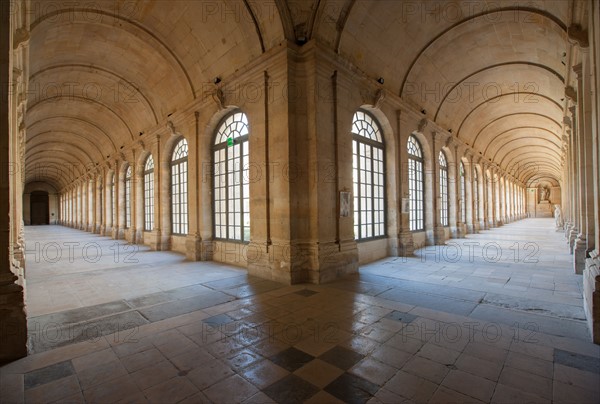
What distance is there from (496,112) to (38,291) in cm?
2123

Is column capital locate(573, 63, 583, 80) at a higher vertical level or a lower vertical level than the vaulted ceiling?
lower

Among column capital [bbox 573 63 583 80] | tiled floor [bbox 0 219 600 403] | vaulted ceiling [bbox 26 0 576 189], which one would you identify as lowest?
tiled floor [bbox 0 219 600 403]

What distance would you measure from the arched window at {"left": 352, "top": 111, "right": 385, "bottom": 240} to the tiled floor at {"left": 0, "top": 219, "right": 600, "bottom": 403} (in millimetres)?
2609

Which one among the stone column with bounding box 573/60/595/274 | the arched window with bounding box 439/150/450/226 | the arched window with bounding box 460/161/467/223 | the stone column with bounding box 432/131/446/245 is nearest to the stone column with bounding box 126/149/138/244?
the stone column with bounding box 432/131/446/245

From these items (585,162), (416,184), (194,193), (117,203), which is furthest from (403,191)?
(117,203)

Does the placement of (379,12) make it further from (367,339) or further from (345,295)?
(367,339)

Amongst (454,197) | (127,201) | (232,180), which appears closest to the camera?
(232,180)

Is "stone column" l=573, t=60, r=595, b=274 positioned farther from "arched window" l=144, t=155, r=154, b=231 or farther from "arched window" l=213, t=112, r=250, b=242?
"arched window" l=144, t=155, r=154, b=231

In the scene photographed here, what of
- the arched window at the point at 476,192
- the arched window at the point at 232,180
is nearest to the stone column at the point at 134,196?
the arched window at the point at 232,180

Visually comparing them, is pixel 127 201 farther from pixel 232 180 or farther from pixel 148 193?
pixel 232 180

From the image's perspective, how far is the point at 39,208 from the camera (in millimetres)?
44250

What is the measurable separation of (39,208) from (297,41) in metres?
53.3

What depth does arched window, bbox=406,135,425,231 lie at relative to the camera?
12.1 meters

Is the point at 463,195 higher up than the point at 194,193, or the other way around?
the point at 194,193
